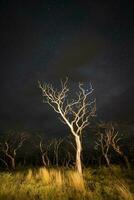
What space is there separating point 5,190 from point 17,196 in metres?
1.50

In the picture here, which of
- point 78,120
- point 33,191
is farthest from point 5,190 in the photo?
point 78,120

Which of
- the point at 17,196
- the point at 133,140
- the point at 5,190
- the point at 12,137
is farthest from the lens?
the point at 133,140

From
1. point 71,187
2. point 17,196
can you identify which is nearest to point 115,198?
point 71,187

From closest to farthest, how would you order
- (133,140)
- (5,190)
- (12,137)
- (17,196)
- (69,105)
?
1. (17,196)
2. (5,190)
3. (69,105)
4. (12,137)
5. (133,140)

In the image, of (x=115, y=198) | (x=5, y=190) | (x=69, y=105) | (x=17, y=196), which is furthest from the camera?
(x=69, y=105)

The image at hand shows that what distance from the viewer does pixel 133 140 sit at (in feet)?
432

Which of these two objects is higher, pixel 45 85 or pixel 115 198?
pixel 45 85

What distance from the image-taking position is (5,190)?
38.9 ft

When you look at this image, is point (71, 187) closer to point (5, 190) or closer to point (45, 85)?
point (5, 190)

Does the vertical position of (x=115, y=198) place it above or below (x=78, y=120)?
below

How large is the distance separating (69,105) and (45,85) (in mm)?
2652

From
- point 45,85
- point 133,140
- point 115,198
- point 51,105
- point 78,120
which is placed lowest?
A: point 115,198

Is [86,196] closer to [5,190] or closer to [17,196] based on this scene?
[17,196]

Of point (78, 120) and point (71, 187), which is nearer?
point (71, 187)
